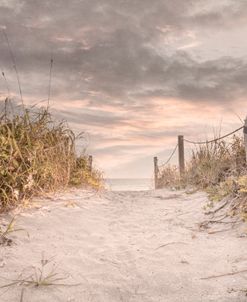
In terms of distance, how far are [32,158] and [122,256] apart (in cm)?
188

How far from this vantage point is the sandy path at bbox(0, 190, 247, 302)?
264 cm

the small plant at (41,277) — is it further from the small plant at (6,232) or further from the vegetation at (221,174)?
the vegetation at (221,174)

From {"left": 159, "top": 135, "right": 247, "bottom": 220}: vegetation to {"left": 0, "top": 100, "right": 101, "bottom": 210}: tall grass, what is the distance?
219 centimetres

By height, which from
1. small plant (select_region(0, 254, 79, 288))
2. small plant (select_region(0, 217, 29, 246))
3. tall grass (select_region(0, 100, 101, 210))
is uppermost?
tall grass (select_region(0, 100, 101, 210))

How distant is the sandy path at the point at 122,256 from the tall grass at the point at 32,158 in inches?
10.5

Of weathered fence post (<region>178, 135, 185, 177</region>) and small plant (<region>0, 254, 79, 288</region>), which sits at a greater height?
weathered fence post (<region>178, 135, 185, 177</region>)

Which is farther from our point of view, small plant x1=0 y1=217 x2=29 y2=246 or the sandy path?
small plant x1=0 y1=217 x2=29 y2=246

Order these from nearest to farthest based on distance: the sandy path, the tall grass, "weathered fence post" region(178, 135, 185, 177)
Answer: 1. the sandy path
2. the tall grass
3. "weathered fence post" region(178, 135, 185, 177)

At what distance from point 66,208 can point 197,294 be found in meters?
2.51

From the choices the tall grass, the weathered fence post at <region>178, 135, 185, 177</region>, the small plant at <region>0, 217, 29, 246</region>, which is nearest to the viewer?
the small plant at <region>0, 217, 29, 246</region>

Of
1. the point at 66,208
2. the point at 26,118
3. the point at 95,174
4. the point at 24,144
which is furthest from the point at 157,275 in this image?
the point at 95,174

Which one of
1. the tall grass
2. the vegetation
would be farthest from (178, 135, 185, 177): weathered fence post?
the tall grass

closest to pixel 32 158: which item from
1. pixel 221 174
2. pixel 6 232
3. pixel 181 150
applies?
pixel 6 232

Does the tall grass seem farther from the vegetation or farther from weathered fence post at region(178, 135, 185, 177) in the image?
weathered fence post at region(178, 135, 185, 177)
